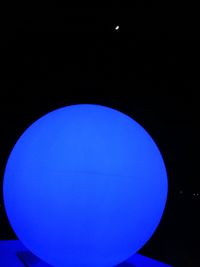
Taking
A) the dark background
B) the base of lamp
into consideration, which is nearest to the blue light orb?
the base of lamp

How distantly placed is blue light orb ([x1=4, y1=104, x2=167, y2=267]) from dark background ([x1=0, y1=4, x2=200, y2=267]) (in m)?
1.88

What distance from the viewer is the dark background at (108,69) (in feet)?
10.8

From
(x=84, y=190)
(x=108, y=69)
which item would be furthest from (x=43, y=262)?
(x=108, y=69)

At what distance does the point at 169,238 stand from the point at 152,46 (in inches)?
102

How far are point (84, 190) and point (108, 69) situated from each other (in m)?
2.43

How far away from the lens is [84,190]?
149 centimetres

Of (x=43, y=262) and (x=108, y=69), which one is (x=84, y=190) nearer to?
(x=43, y=262)

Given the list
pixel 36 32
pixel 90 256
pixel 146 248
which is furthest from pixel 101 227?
Result: pixel 36 32

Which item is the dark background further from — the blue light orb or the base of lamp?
the blue light orb

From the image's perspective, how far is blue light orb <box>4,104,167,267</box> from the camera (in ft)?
4.89

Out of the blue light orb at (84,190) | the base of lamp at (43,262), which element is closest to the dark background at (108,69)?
the base of lamp at (43,262)

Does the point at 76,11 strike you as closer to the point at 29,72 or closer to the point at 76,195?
the point at 29,72

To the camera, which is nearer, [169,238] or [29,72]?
[29,72]

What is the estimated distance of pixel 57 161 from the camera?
1537 millimetres
